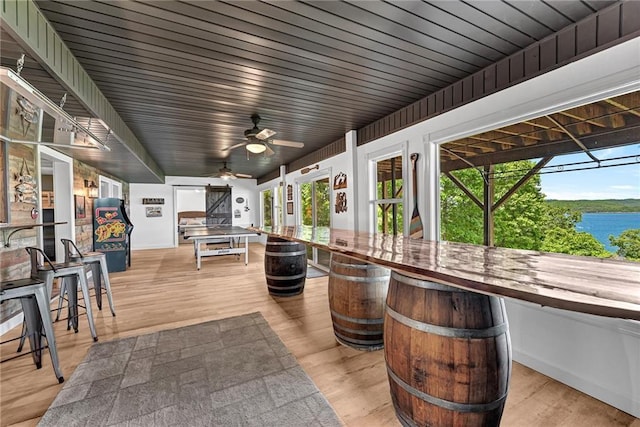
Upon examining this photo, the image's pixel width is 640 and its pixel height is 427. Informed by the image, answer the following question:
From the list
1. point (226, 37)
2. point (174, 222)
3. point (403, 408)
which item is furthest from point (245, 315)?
point (174, 222)

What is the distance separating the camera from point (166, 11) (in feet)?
5.28

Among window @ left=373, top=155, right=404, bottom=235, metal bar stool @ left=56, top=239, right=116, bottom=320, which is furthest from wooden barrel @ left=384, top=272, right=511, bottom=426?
metal bar stool @ left=56, top=239, right=116, bottom=320

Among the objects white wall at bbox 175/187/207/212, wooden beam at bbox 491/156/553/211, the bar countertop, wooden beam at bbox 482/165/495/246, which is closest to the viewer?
the bar countertop

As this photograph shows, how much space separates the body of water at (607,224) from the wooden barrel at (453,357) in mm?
1354

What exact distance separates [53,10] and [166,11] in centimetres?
65

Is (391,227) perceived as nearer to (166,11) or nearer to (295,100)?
(295,100)

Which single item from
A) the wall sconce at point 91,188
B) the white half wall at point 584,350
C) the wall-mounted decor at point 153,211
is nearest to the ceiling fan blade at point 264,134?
the white half wall at point 584,350

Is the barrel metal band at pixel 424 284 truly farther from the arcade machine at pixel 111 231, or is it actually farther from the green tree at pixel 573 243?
the arcade machine at pixel 111 231

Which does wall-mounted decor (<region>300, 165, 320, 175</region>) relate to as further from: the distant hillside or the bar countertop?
the bar countertop

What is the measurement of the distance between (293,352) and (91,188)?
560cm

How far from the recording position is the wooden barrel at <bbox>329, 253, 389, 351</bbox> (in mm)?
2080

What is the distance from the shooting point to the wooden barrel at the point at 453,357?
1113 millimetres

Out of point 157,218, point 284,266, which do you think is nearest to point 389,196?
point 284,266

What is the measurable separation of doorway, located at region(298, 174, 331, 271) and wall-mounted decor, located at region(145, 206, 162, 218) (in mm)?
5447
